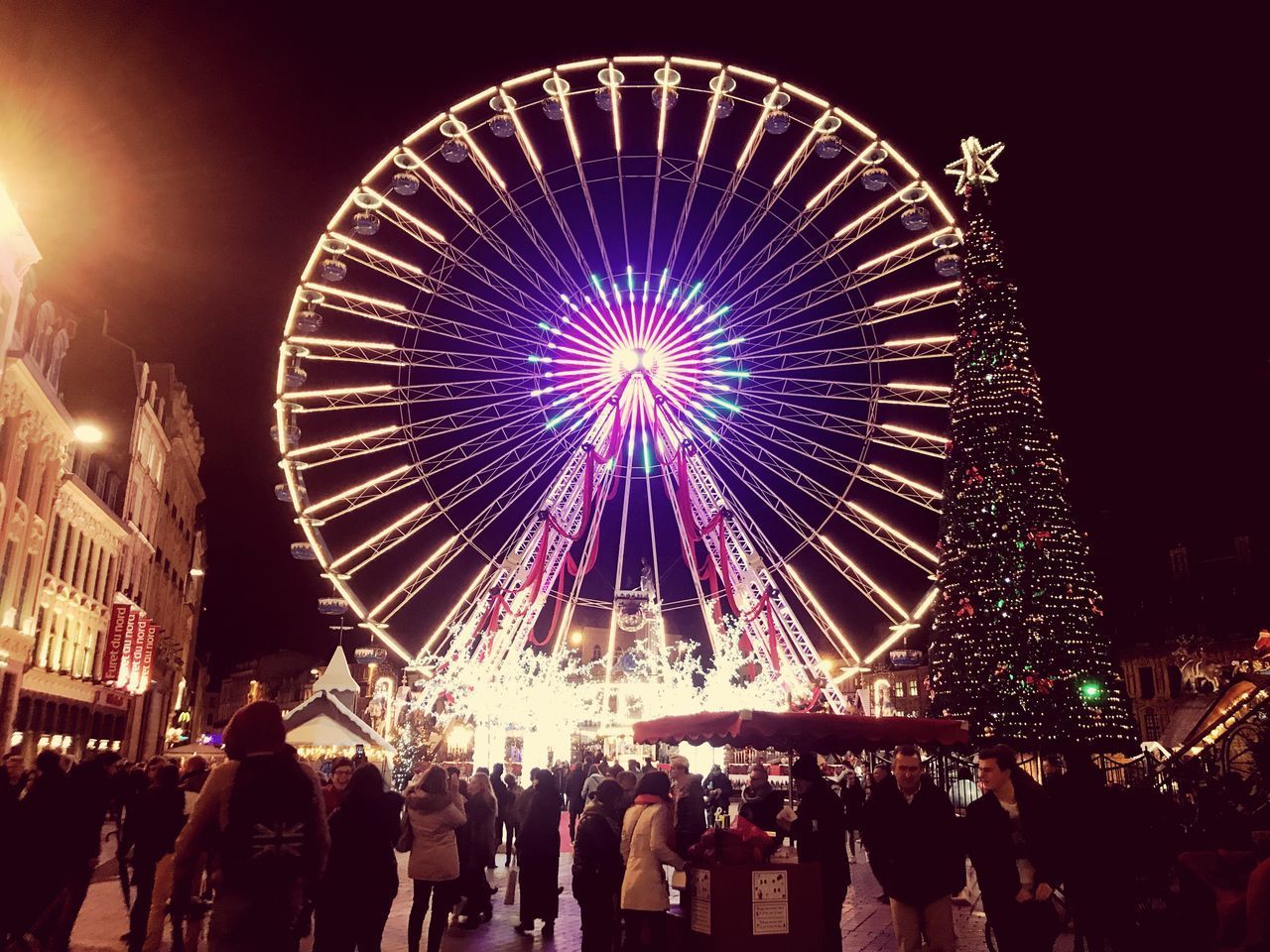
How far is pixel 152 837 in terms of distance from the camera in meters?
10.3

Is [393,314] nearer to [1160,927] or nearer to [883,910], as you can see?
[883,910]

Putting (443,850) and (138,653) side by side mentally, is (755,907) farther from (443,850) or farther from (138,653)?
(138,653)

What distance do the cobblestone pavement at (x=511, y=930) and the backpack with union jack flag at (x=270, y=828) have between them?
18.5ft

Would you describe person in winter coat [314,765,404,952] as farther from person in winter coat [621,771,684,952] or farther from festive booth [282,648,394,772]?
festive booth [282,648,394,772]

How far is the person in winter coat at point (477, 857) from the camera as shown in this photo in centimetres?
1239

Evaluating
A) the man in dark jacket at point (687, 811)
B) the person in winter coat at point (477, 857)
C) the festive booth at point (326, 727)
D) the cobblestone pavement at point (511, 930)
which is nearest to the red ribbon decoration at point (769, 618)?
the festive booth at point (326, 727)

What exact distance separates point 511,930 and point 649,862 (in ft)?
14.4

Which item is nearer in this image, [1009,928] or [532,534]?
[1009,928]

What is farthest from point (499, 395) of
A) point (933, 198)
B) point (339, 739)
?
point (933, 198)

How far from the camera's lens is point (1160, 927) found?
8.52 metres

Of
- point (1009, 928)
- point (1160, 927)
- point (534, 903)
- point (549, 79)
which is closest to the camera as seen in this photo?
point (1009, 928)

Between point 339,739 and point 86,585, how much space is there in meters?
14.2

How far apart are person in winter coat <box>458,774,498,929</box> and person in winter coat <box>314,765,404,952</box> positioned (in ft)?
15.1

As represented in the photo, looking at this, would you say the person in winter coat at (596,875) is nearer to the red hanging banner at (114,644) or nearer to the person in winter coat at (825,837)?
the person in winter coat at (825,837)
